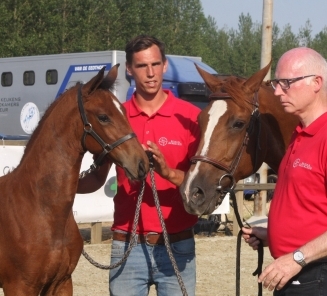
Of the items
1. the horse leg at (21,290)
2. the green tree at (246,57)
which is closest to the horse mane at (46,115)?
the horse leg at (21,290)

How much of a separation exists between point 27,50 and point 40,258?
30.8 m

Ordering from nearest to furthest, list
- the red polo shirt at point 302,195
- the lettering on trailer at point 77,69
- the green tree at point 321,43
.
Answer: the red polo shirt at point 302,195, the lettering on trailer at point 77,69, the green tree at point 321,43

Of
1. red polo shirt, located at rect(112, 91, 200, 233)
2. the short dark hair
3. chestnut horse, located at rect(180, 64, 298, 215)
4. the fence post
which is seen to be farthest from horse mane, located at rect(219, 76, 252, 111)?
the fence post

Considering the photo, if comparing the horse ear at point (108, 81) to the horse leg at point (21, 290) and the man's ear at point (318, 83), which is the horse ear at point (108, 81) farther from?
the man's ear at point (318, 83)

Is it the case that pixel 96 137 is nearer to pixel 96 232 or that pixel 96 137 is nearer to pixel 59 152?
pixel 59 152

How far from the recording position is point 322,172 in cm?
298

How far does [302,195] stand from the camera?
303 cm

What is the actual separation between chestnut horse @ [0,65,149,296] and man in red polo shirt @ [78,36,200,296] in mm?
298

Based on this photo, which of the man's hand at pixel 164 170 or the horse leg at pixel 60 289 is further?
the horse leg at pixel 60 289

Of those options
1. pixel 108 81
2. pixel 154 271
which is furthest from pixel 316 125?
pixel 108 81

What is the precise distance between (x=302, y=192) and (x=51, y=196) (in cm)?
197

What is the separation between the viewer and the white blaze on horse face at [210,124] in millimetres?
3600

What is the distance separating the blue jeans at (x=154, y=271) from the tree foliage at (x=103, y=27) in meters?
20.4

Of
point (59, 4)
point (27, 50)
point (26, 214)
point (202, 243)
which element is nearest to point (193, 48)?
point (59, 4)
